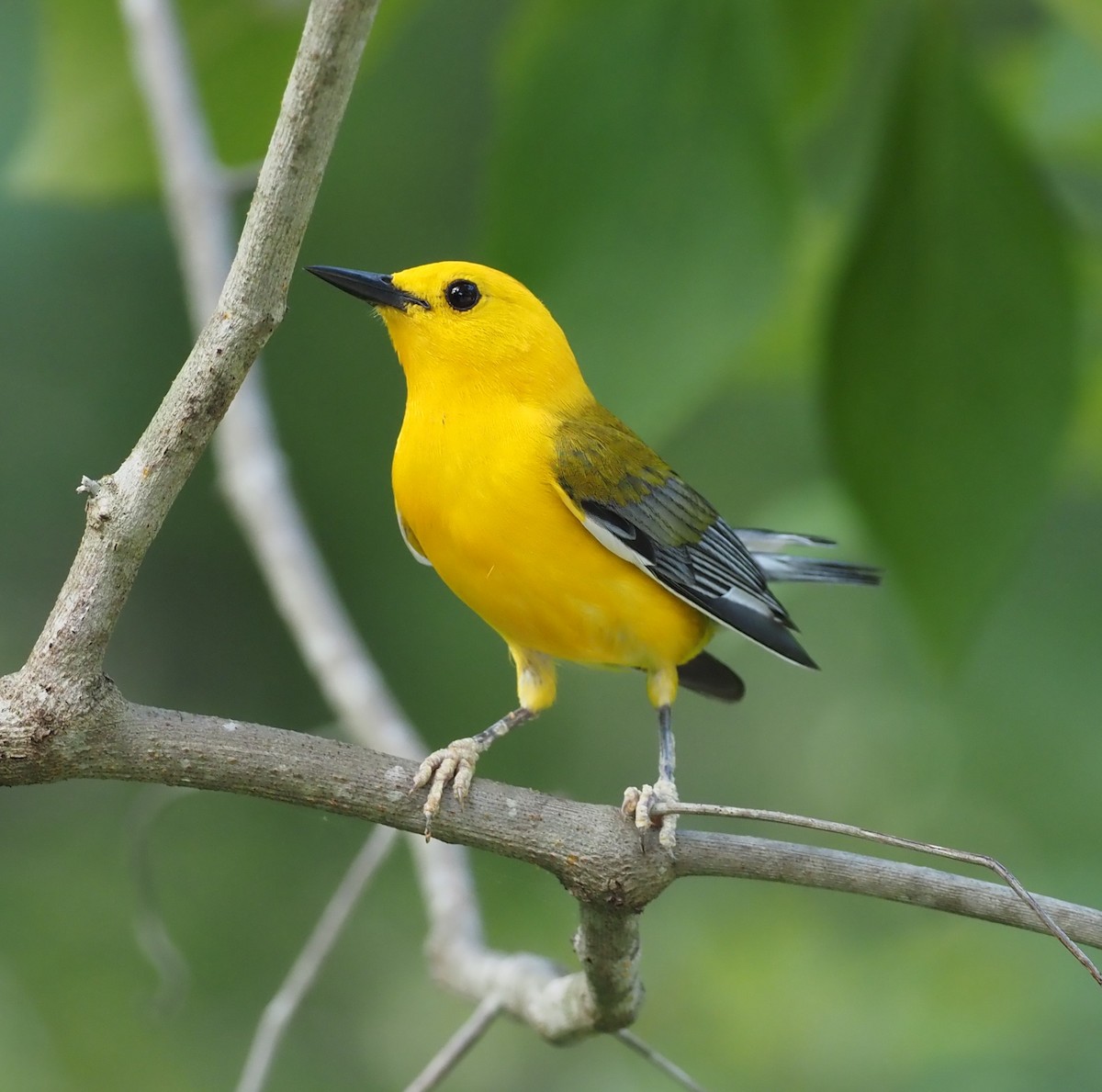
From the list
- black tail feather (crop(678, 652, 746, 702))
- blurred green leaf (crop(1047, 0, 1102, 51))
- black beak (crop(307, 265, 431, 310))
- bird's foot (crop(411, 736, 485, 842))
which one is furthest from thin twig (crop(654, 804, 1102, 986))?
black tail feather (crop(678, 652, 746, 702))

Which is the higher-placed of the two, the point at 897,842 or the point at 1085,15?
the point at 1085,15

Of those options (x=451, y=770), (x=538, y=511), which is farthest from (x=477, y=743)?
(x=538, y=511)

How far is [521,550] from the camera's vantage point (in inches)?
128

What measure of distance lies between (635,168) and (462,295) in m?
0.84

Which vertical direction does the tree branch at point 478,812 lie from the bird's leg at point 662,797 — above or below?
above

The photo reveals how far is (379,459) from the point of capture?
6.94 m

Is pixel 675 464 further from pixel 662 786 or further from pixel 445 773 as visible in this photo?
pixel 445 773

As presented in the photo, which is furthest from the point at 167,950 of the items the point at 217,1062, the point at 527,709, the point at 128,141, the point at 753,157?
the point at 217,1062

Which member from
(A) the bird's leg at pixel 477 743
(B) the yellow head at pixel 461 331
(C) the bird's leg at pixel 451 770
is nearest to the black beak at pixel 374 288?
(B) the yellow head at pixel 461 331

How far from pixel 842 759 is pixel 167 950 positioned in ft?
11.4

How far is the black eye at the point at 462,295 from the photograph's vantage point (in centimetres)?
365

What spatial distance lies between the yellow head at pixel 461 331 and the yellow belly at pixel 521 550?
6.9 inches

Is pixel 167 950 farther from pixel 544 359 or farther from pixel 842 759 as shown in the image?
pixel 842 759

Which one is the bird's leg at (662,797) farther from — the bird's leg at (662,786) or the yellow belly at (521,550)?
the yellow belly at (521,550)
